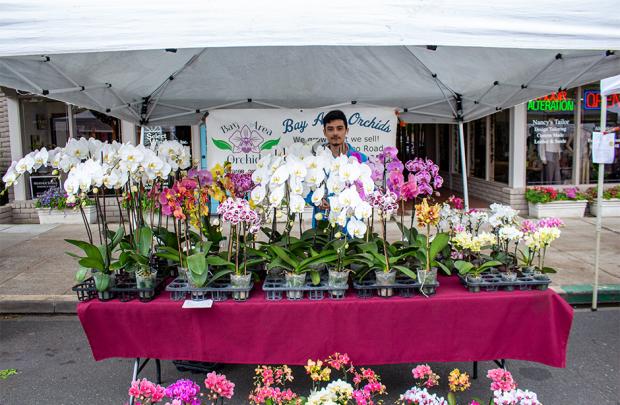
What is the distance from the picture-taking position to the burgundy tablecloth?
263 cm

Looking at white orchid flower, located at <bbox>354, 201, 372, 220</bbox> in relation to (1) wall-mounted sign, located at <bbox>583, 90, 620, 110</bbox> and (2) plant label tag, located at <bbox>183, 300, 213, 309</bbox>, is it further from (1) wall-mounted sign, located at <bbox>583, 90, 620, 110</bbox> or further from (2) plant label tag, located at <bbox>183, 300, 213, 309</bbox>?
(1) wall-mounted sign, located at <bbox>583, 90, 620, 110</bbox>

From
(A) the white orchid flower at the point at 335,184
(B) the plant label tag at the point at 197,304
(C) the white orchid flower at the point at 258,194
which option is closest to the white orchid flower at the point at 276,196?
(C) the white orchid flower at the point at 258,194

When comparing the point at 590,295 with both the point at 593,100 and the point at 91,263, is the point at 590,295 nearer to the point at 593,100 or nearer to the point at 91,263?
the point at 91,263

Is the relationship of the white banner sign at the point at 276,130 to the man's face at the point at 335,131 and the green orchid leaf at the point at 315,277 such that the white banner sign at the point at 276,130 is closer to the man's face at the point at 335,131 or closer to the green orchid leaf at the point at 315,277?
the man's face at the point at 335,131

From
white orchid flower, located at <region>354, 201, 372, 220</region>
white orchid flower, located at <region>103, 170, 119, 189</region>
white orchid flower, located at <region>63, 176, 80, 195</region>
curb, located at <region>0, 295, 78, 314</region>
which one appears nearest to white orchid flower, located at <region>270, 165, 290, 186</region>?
white orchid flower, located at <region>354, 201, 372, 220</region>

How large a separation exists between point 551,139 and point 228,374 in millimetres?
7734

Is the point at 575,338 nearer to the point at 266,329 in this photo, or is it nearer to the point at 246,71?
the point at 266,329

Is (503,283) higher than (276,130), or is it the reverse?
(276,130)

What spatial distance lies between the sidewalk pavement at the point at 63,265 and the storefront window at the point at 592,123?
0.99 m

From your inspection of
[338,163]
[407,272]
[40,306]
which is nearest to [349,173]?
[338,163]

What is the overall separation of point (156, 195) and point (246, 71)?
154 centimetres

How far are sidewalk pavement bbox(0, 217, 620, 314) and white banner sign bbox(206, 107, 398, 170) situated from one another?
6.84ft

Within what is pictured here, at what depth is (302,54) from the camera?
12.9ft

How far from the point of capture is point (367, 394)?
75.7 inches
